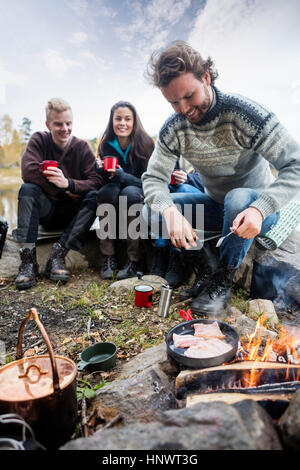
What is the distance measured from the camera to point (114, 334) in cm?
239

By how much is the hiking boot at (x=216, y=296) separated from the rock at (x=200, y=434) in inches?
61.3

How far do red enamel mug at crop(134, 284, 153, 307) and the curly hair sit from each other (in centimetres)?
175

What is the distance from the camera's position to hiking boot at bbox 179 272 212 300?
2.73 m

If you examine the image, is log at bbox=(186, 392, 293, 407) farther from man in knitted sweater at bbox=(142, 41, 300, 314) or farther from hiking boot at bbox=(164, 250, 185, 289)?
hiking boot at bbox=(164, 250, 185, 289)

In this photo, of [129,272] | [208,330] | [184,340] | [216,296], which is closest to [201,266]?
[216,296]

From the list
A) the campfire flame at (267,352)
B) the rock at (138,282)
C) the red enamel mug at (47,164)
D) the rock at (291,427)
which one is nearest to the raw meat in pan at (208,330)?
the campfire flame at (267,352)

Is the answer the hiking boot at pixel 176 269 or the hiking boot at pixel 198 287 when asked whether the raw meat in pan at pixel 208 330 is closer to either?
Answer: the hiking boot at pixel 198 287

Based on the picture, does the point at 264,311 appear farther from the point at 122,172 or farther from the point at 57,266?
the point at 57,266

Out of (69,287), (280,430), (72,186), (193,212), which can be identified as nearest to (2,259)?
(69,287)

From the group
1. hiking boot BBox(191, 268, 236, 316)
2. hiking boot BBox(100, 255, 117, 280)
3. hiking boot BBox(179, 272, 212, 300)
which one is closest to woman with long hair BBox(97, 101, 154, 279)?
hiking boot BBox(100, 255, 117, 280)

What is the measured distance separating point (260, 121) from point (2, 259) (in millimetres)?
3385

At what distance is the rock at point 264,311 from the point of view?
2387 millimetres

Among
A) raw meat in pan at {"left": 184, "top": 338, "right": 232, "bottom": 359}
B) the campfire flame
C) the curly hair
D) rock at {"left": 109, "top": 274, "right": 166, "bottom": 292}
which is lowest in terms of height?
rock at {"left": 109, "top": 274, "right": 166, "bottom": 292}

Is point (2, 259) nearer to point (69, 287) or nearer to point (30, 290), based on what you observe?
point (30, 290)
